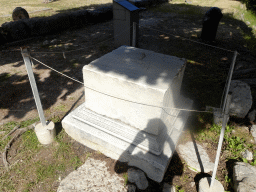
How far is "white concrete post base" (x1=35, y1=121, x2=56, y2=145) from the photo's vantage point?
333 cm

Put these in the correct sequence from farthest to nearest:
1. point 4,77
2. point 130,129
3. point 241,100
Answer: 1. point 4,77
2. point 241,100
3. point 130,129

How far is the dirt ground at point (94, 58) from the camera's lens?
3343 mm

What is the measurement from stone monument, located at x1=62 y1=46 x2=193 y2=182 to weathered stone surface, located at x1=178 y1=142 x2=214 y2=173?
40cm

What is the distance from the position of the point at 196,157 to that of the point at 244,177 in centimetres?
75

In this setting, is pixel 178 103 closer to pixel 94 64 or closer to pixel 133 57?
pixel 133 57

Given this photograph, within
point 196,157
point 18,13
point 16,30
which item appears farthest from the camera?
point 18,13

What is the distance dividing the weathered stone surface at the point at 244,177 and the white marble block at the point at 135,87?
4.19 feet

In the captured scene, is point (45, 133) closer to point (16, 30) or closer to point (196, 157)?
point (196, 157)

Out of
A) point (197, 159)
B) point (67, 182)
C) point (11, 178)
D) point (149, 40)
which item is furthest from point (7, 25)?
point (197, 159)

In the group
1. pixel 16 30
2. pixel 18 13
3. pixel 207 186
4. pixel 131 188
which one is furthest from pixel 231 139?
pixel 18 13

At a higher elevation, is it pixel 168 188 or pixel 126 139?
pixel 126 139

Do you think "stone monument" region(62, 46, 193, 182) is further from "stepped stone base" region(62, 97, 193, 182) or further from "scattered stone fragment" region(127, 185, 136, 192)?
"scattered stone fragment" region(127, 185, 136, 192)

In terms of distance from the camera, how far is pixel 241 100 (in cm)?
391

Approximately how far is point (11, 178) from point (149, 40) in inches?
292
